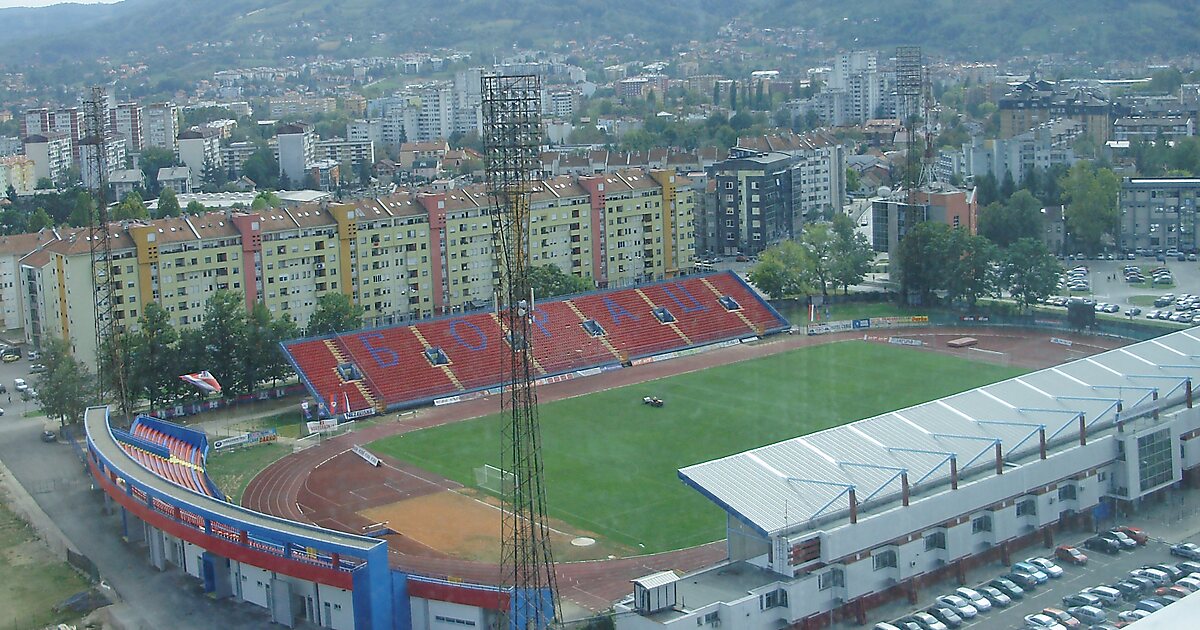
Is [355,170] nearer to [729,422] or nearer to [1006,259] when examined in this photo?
[1006,259]

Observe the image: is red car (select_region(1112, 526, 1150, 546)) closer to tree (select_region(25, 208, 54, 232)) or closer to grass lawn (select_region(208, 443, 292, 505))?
grass lawn (select_region(208, 443, 292, 505))

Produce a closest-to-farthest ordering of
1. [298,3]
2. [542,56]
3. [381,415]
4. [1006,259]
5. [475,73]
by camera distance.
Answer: [381,415]
[1006,259]
[475,73]
[542,56]
[298,3]

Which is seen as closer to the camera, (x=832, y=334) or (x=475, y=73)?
(x=832, y=334)

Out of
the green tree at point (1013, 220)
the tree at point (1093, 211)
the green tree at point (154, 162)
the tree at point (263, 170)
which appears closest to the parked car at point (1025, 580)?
the green tree at point (1013, 220)

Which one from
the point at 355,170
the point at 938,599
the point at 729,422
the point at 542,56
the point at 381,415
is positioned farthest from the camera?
the point at 542,56

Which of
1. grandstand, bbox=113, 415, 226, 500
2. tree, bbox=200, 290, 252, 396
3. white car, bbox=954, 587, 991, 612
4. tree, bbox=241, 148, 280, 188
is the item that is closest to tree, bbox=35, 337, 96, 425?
grandstand, bbox=113, 415, 226, 500

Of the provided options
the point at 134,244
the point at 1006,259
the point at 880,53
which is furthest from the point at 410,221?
the point at 880,53

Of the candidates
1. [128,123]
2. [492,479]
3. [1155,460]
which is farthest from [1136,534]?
[128,123]

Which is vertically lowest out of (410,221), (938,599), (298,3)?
(938,599)
